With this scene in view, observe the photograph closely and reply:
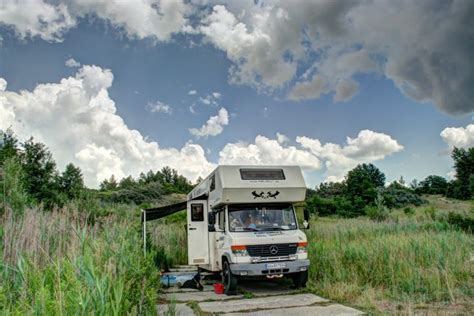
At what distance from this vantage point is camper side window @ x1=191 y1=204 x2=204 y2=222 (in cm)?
1130

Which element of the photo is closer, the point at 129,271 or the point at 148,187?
the point at 129,271

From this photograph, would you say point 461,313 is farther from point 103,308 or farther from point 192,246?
point 192,246

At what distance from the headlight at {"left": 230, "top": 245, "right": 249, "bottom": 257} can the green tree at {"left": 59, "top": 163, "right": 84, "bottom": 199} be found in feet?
63.3

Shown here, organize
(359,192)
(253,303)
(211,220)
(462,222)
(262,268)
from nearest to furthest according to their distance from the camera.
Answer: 1. (253,303)
2. (262,268)
3. (211,220)
4. (462,222)
5. (359,192)

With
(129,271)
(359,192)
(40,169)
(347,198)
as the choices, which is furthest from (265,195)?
(359,192)

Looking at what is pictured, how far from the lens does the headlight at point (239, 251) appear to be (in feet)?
26.8

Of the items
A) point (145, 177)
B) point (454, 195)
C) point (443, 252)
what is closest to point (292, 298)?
point (443, 252)

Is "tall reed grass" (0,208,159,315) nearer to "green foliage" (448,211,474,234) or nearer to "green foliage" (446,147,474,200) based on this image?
"green foliage" (448,211,474,234)

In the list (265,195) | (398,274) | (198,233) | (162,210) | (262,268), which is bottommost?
(398,274)

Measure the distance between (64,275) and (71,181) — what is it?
2424 cm

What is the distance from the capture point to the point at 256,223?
8.88m

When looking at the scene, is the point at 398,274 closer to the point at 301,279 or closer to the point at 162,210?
the point at 301,279

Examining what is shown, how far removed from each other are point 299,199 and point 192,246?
151 inches

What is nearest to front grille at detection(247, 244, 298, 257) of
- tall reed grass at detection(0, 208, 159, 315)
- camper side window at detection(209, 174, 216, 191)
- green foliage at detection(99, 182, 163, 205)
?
camper side window at detection(209, 174, 216, 191)
